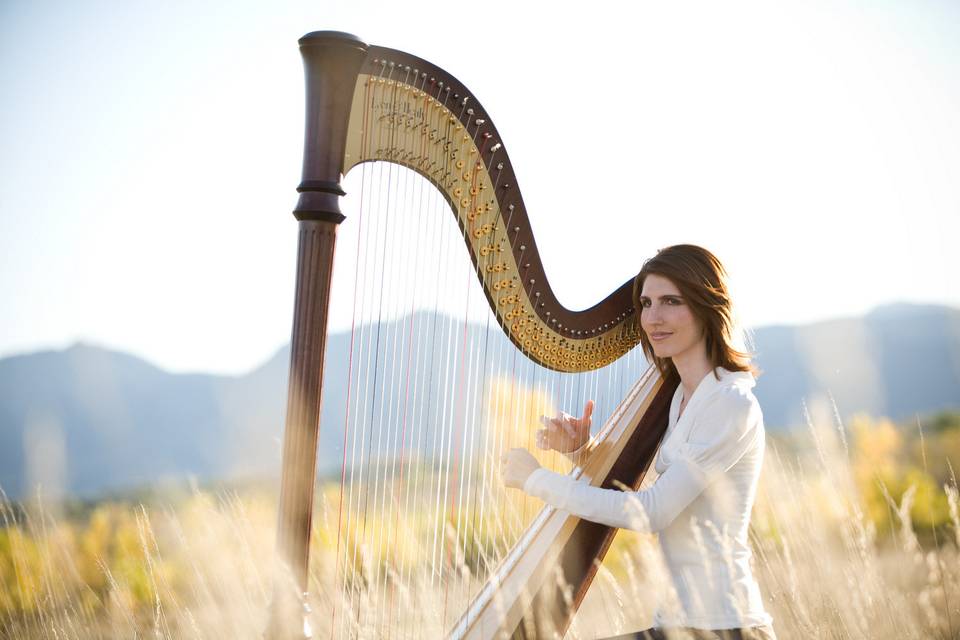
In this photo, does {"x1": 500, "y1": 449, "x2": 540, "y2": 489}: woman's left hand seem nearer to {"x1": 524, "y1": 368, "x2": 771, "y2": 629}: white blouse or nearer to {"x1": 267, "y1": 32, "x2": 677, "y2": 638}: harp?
{"x1": 524, "y1": 368, "x2": 771, "y2": 629}: white blouse

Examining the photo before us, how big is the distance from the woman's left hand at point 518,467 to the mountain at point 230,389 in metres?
5.88

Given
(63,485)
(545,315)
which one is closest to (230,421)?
(63,485)

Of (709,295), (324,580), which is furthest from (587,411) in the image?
(324,580)

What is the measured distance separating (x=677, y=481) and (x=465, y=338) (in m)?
0.64

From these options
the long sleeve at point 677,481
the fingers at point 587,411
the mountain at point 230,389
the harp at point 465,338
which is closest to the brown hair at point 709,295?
the long sleeve at point 677,481

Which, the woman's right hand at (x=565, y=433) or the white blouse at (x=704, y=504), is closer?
the white blouse at (x=704, y=504)

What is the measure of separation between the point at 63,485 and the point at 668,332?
2.09m

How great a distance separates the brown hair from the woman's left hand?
57cm

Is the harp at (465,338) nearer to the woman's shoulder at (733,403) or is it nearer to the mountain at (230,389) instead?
the woman's shoulder at (733,403)

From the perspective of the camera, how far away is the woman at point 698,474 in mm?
1929

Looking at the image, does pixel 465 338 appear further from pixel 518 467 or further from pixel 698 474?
pixel 698 474

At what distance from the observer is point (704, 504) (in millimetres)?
2049

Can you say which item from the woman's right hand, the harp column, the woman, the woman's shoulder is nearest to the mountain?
the woman's right hand

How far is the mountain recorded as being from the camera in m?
9.73
